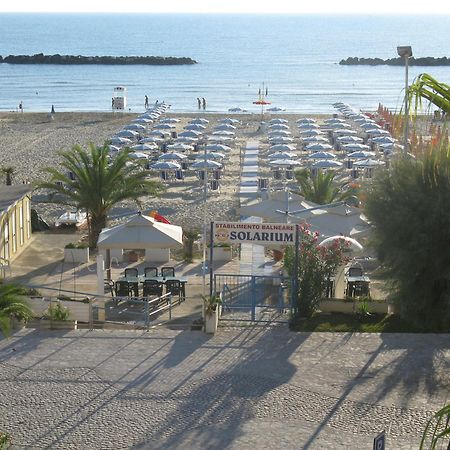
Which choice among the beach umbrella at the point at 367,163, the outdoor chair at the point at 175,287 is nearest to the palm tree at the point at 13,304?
the outdoor chair at the point at 175,287

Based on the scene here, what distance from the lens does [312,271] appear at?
14.4 meters

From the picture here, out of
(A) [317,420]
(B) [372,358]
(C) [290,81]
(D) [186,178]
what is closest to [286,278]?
(B) [372,358]

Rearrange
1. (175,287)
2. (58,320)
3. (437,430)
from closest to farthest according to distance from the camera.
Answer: (437,430) → (58,320) → (175,287)

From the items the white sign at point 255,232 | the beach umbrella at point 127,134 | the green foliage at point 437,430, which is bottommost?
the beach umbrella at point 127,134

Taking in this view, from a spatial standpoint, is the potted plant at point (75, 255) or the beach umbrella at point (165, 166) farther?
the beach umbrella at point (165, 166)

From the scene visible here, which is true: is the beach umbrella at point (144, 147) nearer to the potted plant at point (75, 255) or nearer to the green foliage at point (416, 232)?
the potted plant at point (75, 255)

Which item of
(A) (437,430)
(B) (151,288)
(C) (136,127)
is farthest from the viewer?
(C) (136,127)

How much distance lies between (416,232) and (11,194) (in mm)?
10740

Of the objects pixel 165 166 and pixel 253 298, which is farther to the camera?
pixel 165 166

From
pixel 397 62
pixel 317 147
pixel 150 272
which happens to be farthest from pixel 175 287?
pixel 397 62

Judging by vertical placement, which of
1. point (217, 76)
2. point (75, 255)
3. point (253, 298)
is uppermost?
point (217, 76)

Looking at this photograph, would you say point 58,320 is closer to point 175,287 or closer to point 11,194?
point 175,287

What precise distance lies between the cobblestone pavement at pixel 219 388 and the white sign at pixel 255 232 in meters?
1.41

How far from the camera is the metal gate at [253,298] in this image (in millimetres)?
14445
